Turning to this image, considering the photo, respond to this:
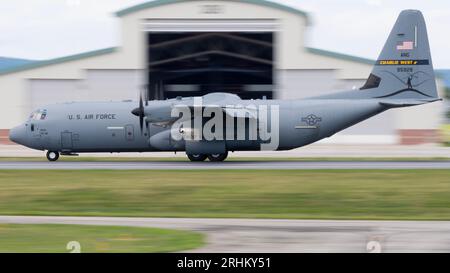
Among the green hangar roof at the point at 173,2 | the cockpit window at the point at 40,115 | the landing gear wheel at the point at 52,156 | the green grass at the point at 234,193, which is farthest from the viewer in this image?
the green hangar roof at the point at 173,2

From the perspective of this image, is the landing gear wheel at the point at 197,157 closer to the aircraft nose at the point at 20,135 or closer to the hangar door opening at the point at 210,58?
the aircraft nose at the point at 20,135

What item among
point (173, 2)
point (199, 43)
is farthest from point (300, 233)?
point (199, 43)

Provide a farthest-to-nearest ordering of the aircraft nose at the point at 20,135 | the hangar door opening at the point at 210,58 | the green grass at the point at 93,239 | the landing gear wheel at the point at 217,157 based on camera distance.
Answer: the hangar door opening at the point at 210,58 → the aircraft nose at the point at 20,135 → the landing gear wheel at the point at 217,157 → the green grass at the point at 93,239

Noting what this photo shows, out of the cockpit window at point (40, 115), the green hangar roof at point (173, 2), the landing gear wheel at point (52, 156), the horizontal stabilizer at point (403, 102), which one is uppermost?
the green hangar roof at point (173, 2)

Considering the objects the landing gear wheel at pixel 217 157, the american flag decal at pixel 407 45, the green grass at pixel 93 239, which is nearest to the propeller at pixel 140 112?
the landing gear wheel at pixel 217 157

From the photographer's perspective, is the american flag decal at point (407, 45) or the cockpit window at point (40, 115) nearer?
the american flag decal at point (407, 45)

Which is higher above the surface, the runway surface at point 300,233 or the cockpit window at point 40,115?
the cockpit window at point 40,115

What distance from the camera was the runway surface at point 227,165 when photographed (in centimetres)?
3456

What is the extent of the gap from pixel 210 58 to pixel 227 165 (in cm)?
3139

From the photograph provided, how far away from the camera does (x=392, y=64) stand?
37.8m

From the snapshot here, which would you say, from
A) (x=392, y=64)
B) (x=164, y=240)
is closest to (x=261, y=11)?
(x=392, y=64)

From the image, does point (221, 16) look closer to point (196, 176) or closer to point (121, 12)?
point (121, 12)

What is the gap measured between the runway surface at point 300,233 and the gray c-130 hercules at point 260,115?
1701 cm

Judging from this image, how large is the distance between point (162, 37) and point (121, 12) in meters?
4.76
